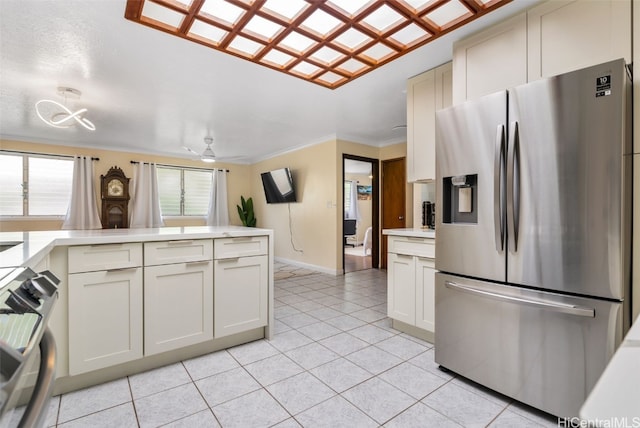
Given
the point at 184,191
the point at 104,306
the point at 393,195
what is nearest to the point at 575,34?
the point at 104,306

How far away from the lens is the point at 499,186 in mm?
1613

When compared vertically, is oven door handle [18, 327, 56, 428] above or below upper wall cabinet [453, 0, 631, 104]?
below

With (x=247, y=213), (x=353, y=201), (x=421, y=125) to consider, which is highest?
(x=421, y=125)

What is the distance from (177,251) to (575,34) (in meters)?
2.72

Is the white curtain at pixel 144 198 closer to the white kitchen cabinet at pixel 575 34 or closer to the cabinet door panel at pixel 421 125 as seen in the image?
the cabinet door panel at pixel 421 125

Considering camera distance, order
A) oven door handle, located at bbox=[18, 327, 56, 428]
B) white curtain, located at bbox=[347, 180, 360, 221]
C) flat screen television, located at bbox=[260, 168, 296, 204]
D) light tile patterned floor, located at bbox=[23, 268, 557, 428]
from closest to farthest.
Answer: oven door handle, located at bbox=[18, 327, 56, 428] → light tile patterned floor, located at bbox=[23, 268, 557, 428] → flat screen television, located at bbox=[260, 168, 296, 204] → white curtain, located at bbox=[347, 180, 360, 221]

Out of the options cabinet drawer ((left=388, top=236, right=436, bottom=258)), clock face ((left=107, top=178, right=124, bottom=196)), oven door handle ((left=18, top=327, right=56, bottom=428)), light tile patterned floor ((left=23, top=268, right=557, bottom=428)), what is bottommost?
light tile patterned floor ((left=23, top=268, right=557, bottom=428))

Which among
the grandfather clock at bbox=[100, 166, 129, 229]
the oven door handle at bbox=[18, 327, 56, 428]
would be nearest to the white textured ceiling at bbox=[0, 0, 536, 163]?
the grandfather clock at bbox=[100, 166, 129, 229]

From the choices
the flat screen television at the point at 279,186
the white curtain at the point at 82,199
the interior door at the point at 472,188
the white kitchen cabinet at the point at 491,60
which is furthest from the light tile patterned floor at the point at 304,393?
the white curtain at the point at 82,199

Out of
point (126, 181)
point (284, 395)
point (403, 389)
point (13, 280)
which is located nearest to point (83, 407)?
point (284, 395)

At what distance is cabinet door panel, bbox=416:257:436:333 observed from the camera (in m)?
2.32

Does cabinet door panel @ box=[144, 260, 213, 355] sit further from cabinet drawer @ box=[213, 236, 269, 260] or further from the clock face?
the clock face

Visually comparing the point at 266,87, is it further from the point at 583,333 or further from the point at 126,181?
the point at 126,181

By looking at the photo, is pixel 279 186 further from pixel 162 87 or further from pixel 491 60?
pixel 491 60
